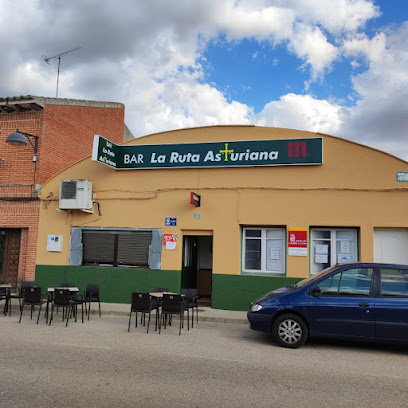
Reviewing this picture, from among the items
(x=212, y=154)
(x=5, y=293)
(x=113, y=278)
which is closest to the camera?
(x=5, y=293)

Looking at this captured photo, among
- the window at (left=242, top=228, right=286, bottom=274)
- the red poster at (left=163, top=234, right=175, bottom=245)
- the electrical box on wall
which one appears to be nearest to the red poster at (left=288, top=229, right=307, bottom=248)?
the window at (left=242, top=228, right=286, bottom=274)

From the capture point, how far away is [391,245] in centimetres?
1075

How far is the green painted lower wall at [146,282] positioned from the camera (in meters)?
11.2

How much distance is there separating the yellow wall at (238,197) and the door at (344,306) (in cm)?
369

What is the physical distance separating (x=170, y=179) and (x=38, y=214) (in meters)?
4.83

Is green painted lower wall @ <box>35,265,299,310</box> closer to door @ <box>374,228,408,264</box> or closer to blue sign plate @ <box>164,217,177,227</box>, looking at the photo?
blue sign plate @ <box>164,217,177,227</box>

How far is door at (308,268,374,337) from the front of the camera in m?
6.96

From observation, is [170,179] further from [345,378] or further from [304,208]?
[345,378]

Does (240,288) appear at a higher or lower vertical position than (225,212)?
lower

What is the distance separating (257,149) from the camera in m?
11.7

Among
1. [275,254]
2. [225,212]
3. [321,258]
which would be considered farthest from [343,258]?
[225,212]

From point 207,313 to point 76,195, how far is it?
5.67m

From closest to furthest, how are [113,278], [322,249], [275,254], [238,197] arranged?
1. [322,249]
2. [275,254]
3. [238,197]
4. [113,278]

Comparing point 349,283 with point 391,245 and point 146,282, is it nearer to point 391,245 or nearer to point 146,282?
point 391,245
